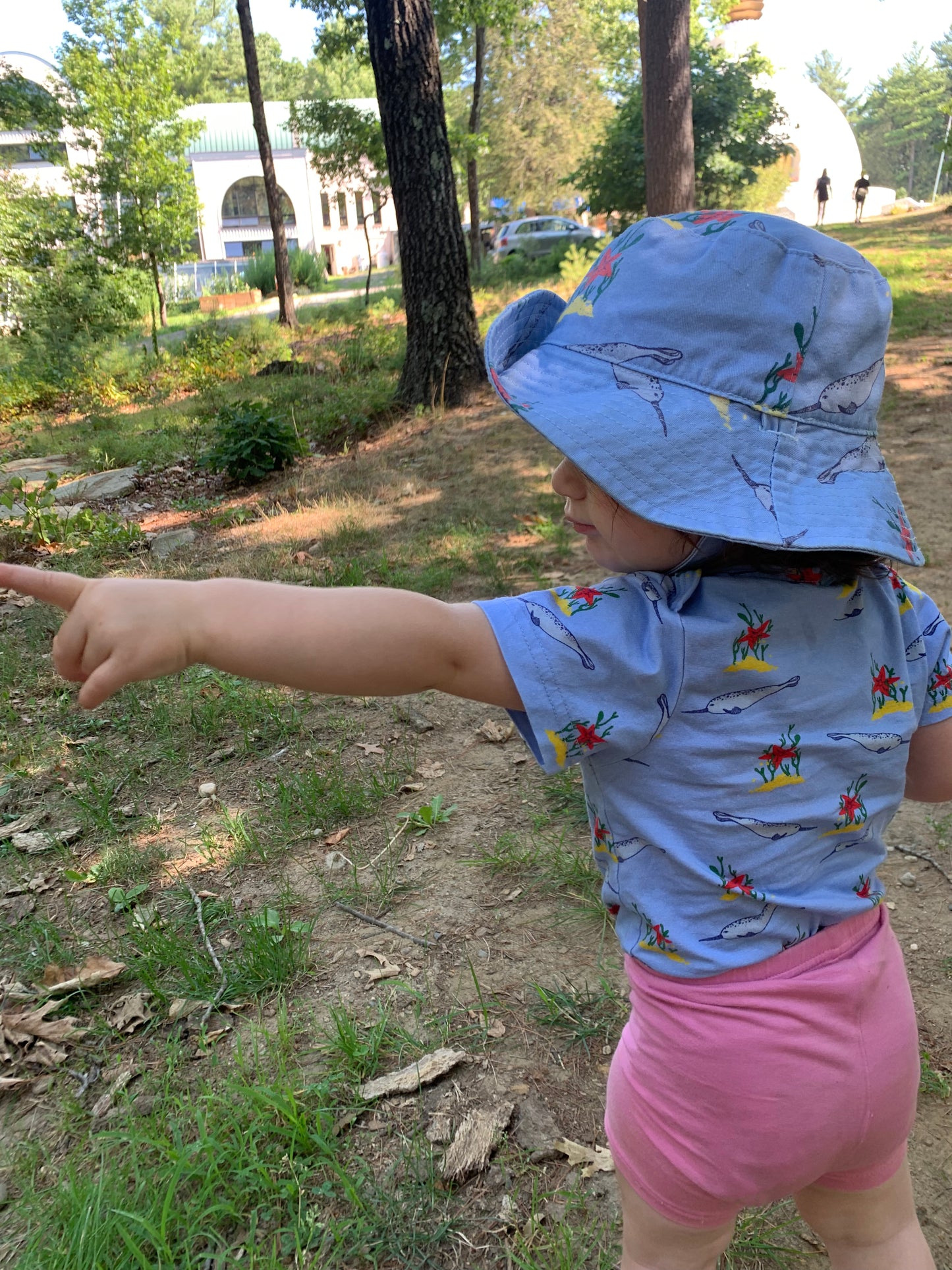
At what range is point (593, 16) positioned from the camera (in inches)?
1179

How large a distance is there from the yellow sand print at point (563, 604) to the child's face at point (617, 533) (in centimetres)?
13

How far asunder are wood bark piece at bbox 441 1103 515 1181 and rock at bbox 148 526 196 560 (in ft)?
14.6

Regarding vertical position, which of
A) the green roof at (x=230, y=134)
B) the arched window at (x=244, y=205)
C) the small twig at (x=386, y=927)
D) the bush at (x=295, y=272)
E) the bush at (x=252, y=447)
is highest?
the green roof at (x=230, y=134)

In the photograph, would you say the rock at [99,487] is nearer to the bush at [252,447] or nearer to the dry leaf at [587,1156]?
the bush at [252,447]

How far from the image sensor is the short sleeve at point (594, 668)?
109cm

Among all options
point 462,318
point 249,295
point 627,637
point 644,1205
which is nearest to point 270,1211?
point 644,1205

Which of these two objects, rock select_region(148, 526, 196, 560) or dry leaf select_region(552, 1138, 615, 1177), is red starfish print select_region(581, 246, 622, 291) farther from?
rock select_region(148, 526, 196, 560)

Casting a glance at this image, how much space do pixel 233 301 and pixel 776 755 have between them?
32.0m

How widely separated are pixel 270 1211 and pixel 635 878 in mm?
1105

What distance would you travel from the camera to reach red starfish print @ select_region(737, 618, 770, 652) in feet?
3.65

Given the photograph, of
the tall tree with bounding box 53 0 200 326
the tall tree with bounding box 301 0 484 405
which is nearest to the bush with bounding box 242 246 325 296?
the tall tree with bounding box 53 0 200 326

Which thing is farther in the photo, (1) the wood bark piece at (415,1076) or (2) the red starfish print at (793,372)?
(1) the wood bark piece at (415,1076)

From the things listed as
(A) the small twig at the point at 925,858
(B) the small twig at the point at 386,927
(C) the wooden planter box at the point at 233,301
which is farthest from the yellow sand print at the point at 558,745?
(C) the wooden planter box at the point at 233,301

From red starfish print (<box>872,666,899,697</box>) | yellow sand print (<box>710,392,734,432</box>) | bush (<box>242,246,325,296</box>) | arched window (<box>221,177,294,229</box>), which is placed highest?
arched window (<box>221,177,294,229</box>)
